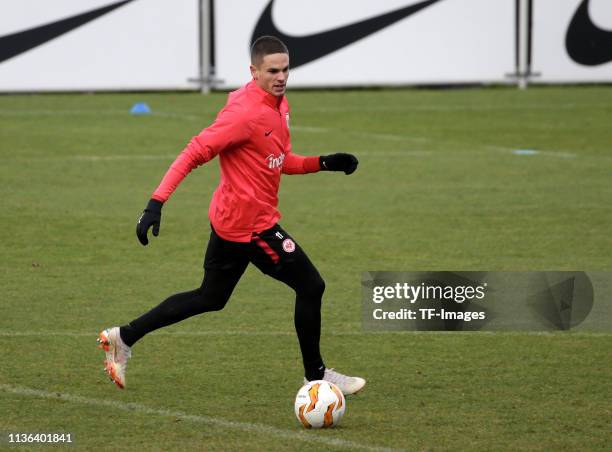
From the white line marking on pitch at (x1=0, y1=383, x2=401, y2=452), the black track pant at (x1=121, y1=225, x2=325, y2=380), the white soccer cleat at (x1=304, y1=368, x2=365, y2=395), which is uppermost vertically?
the black track pant at (x1=121, y1=225, x2=325, y2=380)

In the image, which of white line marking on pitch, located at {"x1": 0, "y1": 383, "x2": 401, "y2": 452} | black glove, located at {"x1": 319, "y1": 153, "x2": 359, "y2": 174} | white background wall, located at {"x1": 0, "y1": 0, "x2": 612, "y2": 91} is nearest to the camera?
white line marking on pitch, located at {"x1": 0, "y1": 383, "x2": 401, "y2": 452}

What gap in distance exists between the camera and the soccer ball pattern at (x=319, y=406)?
7102 mm

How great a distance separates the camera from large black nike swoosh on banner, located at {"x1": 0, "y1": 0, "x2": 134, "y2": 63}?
24000mm

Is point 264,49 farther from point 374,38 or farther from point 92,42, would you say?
point 374,38

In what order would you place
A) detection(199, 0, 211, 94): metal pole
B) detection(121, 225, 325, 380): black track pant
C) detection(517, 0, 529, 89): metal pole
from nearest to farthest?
detection(121, 225, 325, 380): black track pant < detection(199, 0, 211, 94): metal pole < detection(517, 0, 529, 89): metal pole

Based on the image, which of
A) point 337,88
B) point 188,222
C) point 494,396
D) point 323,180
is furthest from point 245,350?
point 337,88

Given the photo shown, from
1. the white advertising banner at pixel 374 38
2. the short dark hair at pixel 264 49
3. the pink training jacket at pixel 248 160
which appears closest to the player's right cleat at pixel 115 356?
the pink training jacket at pixel 248 160

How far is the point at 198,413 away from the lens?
7430 millimetres

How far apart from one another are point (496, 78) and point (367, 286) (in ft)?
52.0

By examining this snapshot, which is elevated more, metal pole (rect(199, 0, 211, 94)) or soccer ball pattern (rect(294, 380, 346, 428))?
metal pole (rect(199, 0, 211, 94))

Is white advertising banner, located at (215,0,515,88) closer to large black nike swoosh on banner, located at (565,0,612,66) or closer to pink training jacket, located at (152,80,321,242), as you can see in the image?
large black nike swoosh on banner, located at (565,0,612,66)

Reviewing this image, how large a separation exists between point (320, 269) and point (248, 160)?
430 cm

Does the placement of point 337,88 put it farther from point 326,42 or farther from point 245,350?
point 245,350

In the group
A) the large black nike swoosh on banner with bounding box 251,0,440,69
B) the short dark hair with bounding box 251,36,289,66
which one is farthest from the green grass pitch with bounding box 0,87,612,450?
the large black nike swoosh on banner with bounding box 251,0,440,69
